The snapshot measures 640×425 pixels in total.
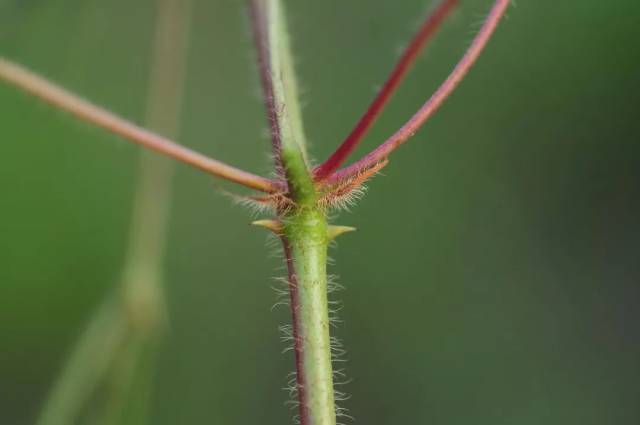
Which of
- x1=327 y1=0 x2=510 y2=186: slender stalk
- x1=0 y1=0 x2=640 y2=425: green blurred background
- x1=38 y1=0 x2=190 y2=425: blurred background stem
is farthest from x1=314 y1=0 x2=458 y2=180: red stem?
x1=0 y1=0 x2=640 y2=425: green blurred background

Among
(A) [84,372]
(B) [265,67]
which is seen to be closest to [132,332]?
(A) [84,372]

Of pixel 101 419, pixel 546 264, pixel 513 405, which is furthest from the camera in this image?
pixel 546 264

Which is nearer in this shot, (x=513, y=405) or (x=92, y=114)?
(x=92, y=114)

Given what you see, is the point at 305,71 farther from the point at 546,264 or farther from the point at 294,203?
the point at 294,203

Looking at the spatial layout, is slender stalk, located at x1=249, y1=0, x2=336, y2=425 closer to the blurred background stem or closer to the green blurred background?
the blurred background stem

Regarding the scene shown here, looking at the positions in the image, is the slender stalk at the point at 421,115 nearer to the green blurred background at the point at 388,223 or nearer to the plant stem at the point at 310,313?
the plant stem at the point at 310,313

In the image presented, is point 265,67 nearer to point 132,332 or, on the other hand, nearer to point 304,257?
point 304,257

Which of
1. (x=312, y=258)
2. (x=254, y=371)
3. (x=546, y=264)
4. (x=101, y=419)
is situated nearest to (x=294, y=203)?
(x=312, y=258)
